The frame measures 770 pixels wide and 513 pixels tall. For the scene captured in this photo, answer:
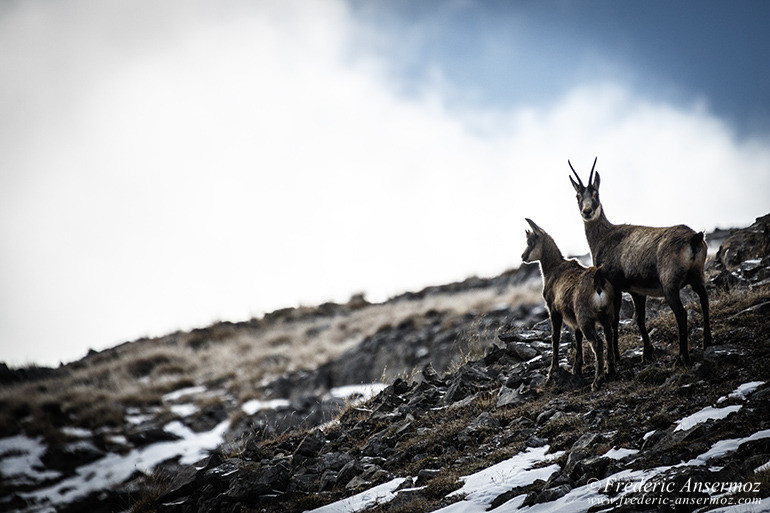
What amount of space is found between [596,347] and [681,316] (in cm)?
119

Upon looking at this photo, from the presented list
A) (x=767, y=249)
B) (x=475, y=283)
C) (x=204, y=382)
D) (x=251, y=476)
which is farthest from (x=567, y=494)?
(x=475, y=283)

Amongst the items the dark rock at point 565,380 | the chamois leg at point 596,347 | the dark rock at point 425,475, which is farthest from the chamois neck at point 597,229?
the dark rock at point 425,475

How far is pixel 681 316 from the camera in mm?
→ 7055

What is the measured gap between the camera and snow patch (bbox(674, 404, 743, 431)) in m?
5.31

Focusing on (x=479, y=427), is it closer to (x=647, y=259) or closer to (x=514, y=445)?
(x=514, y=445)

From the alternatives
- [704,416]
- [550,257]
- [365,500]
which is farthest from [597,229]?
[365,500]

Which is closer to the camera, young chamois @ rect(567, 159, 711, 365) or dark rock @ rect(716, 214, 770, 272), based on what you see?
young chamois @ rect(567, 159, 711, 365)

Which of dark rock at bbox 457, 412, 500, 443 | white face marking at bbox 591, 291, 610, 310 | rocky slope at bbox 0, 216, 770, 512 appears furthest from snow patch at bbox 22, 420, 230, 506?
white face marking at bbox 591, 291, 610, 310

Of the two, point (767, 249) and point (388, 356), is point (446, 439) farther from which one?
point (388, 356)

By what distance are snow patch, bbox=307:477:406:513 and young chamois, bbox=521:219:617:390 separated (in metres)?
3.33

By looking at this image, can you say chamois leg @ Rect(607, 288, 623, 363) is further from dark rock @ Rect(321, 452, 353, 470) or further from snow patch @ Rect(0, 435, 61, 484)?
snow patch @ Rect(0, 435, 61, 484)

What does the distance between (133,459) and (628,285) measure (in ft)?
47.4

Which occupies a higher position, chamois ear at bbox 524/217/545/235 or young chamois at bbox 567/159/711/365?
chamois ear at bbox 524/217/545/235

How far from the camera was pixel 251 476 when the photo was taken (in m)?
6.98
